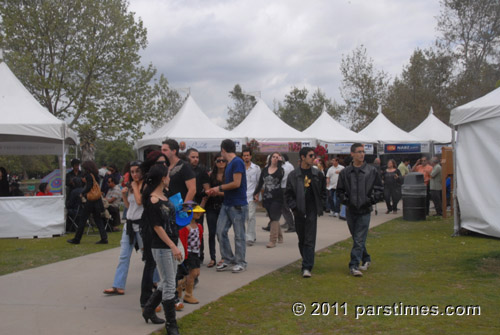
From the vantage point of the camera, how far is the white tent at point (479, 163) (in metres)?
8.82

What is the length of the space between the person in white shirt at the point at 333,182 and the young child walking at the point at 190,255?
30.8ft

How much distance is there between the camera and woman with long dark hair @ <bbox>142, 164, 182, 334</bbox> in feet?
14.7

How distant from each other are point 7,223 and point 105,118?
13.3 m

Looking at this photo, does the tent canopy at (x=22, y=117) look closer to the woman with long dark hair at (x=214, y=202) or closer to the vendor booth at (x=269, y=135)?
the woman with long dark hair at (x=214, y=202)

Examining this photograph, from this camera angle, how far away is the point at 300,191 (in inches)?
278

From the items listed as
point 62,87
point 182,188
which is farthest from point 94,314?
point 62,87

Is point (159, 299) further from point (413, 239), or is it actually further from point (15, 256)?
point (413, 239)

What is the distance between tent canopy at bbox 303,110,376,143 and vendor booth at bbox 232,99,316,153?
1.97 m

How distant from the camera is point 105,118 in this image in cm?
2436

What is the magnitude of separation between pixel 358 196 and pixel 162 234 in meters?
3.61

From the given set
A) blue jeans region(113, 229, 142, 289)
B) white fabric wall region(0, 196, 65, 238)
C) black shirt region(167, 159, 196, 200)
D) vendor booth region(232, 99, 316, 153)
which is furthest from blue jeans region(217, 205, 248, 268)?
vendor booth region(232, 99, 316, 153)

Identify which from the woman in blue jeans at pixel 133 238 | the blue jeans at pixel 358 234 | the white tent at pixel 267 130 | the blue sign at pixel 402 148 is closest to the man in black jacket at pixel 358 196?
the blue jeans at pixel 358 234

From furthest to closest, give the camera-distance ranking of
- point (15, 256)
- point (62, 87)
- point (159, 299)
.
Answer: point (62, 87)
point (15, 256)
point (159, 299)

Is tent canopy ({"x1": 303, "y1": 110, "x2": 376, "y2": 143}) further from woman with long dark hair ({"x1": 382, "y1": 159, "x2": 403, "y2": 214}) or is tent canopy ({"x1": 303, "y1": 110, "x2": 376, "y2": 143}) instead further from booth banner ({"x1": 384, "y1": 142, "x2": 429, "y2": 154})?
woman with long dark hair ({"x1": 382, "y1": 159, "x2": 403, "y2": 214})
